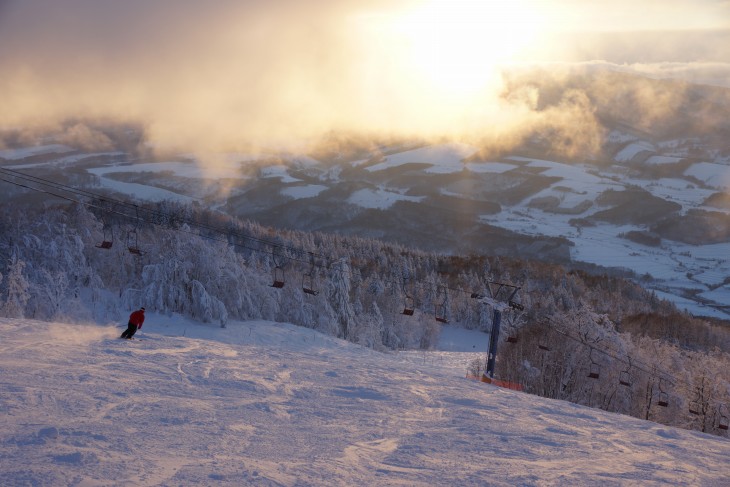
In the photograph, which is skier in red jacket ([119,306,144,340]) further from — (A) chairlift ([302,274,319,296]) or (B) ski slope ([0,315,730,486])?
(A) chairlift ([302,274,319,296])

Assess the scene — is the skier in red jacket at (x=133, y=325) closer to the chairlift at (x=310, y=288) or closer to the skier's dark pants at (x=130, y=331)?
the skier's dark pants at (x=130, y=331)

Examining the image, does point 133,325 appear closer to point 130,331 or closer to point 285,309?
point 130,331

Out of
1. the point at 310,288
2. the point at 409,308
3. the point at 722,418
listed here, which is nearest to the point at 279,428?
the point at 722,418

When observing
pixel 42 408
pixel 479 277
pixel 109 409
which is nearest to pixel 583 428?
pixel 109 409

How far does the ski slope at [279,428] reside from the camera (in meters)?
12.5

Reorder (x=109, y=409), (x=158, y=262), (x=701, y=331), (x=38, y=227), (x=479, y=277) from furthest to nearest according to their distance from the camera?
(x=479, y=277), (x=701, y=331), (x=38, y=227), (x=158, y=262), (x=109, y=409)

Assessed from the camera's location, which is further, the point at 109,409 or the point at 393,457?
the point at 109,409

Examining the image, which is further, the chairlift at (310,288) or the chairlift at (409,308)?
the chairlift at (310,288)

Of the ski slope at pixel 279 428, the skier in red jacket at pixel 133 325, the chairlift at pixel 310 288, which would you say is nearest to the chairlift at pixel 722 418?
the chairlift at pixel 310 288

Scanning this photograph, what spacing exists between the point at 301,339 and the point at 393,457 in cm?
3394

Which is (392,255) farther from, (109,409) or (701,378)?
(109,409)

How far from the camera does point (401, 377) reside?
26.3 metres

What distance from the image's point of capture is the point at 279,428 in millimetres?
16109

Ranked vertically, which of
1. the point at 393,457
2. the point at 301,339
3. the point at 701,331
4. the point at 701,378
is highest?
Result: the point at 393,457
